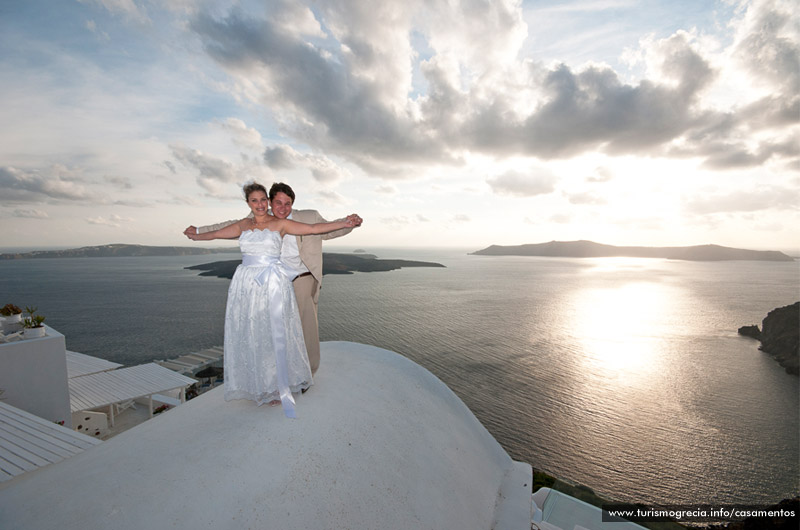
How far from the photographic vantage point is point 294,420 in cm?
392

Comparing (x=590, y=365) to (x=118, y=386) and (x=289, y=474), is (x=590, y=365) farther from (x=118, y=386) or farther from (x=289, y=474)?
(x=289, y=474)

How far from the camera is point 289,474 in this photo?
3393mm

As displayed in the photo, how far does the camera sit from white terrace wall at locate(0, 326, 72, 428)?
7.19 m

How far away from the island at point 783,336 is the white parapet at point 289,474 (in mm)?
53918

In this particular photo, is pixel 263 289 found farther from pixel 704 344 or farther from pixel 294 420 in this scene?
pixel 704 344

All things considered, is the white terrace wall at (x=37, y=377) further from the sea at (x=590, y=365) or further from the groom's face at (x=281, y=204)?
the sea at (x=590, y=365)

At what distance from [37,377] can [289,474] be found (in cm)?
791

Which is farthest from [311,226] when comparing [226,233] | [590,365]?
[590,365]

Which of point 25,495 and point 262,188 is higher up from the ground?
point 262,188

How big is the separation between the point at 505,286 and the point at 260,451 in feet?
331

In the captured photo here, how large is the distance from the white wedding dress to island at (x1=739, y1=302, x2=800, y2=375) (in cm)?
5612

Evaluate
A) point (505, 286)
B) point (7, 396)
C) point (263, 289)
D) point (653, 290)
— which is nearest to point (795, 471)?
point (263, 289)

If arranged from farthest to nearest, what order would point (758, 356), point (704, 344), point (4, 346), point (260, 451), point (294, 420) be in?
point (704, 344) < point (758, 356) < point (4, 346) < point (294, 420) < point (260, 451)

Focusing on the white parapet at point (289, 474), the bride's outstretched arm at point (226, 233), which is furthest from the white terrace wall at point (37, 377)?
the bride's outstretched arm at point (226, 233)
